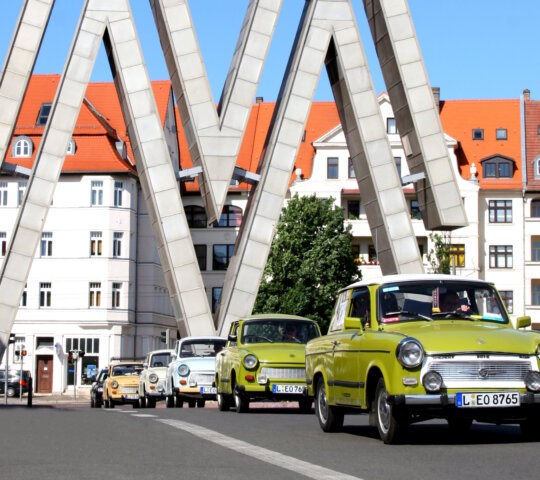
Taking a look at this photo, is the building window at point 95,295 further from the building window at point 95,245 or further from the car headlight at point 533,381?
the car headlight at point 533,381

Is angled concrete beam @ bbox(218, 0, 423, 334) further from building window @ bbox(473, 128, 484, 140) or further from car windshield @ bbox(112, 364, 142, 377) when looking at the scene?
building window @ bbox(473, 128, 484, 140)

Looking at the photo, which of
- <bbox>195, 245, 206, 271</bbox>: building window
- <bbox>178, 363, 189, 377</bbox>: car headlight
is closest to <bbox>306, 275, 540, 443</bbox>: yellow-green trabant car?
A: <bbox>178, 363, 189, 377</bbox>: car headlight

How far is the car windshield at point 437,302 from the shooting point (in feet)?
42.3

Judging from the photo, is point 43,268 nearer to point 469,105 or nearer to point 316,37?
point 469,105

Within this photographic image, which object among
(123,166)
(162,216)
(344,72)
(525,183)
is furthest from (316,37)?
(525,183)

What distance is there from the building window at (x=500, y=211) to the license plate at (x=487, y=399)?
66.4 metres

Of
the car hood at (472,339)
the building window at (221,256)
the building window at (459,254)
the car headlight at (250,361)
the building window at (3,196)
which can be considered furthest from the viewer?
the building window at (221,256)

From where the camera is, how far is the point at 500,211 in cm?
7694

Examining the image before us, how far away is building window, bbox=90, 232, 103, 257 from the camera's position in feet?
237

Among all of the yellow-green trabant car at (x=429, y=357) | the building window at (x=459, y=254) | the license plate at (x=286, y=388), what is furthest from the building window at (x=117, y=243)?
the yellow-green trabant car at (x=429, y=357)

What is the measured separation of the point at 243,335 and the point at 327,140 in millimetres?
54438

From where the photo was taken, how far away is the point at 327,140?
7619 centimetres

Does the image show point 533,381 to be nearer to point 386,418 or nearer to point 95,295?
point 386,418

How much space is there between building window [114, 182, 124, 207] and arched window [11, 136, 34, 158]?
17.9 ft
